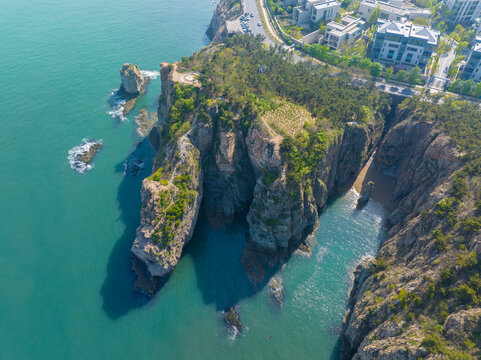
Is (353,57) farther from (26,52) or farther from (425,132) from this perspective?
(26,52)

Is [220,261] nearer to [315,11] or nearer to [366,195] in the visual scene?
[366,195]

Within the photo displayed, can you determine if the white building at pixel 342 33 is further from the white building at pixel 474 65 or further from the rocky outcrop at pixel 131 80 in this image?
the rocky outcrop at pixel 131 80

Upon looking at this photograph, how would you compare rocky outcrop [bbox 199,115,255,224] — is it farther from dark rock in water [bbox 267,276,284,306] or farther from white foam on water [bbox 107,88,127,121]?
white foam on water [bbox 107,88,127,121]

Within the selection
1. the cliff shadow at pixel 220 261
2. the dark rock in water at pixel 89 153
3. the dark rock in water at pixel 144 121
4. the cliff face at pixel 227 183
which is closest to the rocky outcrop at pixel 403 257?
the cliff face at pixel 227 183

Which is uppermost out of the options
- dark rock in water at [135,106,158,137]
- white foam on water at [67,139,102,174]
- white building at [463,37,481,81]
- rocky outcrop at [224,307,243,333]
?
white building at [463,37,481,81]

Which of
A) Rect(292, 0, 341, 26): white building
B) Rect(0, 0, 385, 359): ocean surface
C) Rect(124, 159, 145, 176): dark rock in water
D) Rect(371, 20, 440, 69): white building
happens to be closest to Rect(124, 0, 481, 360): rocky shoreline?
Rect(0, 0, 385, 359): ocean surface

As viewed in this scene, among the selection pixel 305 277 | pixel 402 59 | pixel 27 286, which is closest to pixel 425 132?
pixel 402 59

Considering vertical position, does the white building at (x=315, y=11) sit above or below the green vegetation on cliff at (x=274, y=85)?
above
